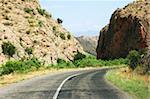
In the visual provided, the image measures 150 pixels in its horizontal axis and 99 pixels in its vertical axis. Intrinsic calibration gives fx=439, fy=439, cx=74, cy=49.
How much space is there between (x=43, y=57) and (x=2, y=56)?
11490mm

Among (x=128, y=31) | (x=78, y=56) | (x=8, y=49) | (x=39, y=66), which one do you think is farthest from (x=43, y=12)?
(x=39, y=66)

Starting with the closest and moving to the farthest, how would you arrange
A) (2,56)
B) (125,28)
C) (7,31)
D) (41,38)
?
(2,56), (7,31), (41,38), (125,28)

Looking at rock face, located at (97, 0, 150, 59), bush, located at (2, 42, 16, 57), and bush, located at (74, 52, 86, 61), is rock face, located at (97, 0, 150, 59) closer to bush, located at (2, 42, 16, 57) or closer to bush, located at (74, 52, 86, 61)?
bush, located at (74, 52, 86, 61)

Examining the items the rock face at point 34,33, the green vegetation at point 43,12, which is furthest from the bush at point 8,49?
the green vegetation at point 43,12

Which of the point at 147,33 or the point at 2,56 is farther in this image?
the point at 147,33

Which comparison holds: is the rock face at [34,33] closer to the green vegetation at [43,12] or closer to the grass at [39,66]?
the green vegetation at [43,12]

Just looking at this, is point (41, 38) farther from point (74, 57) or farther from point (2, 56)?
point (2, 56)

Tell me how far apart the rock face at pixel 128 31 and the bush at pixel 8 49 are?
2606 centimetres

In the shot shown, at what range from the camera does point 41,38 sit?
287ft

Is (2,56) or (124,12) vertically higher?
(124,12)

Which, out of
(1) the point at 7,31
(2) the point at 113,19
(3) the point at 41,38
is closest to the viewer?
(1) the point at 7,31

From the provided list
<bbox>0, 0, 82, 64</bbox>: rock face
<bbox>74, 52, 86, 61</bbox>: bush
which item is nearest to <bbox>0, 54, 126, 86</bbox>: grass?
<bbox>74, 52, 86, 61</bbox>: bush

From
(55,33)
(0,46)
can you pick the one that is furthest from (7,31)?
(55,33)

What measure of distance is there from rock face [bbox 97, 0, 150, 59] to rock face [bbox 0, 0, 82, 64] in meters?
7.95
